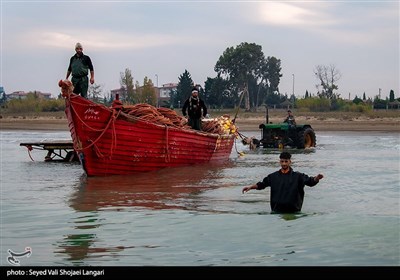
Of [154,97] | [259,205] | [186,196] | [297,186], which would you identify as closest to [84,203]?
[186,196]

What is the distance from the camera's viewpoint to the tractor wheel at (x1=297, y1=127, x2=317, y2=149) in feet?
92.5

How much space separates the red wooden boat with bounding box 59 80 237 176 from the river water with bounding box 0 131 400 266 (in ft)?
1.58

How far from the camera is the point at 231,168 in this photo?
19.5 meters

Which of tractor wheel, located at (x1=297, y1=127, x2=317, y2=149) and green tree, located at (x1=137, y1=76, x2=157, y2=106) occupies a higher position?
green tree, located at (x1=137, y1=76, x2=157, y2=106)

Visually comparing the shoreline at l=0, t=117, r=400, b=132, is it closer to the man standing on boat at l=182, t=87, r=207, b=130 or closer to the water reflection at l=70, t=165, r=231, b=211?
the man standing on boat at l=182, t=87, r=207, b=130

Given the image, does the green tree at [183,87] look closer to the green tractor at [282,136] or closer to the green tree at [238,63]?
the green tree at [238,63]

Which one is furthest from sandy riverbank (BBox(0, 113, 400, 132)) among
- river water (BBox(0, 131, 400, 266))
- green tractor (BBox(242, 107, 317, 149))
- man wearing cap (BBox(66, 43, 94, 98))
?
river water (BBox(0, 131, 400, 266))

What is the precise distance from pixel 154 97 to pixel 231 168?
213 feet

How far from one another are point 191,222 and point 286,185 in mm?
1550

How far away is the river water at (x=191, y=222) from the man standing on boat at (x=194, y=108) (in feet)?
10.2

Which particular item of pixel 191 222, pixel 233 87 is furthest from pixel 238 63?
pixel 191 222

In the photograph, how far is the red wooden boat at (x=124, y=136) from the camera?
15.8 meters

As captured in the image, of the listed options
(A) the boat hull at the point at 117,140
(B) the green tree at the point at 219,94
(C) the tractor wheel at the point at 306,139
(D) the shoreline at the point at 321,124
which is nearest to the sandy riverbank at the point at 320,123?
(D) the shoreline at the point at 321,124

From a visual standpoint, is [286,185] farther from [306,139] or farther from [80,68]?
[306,139]
